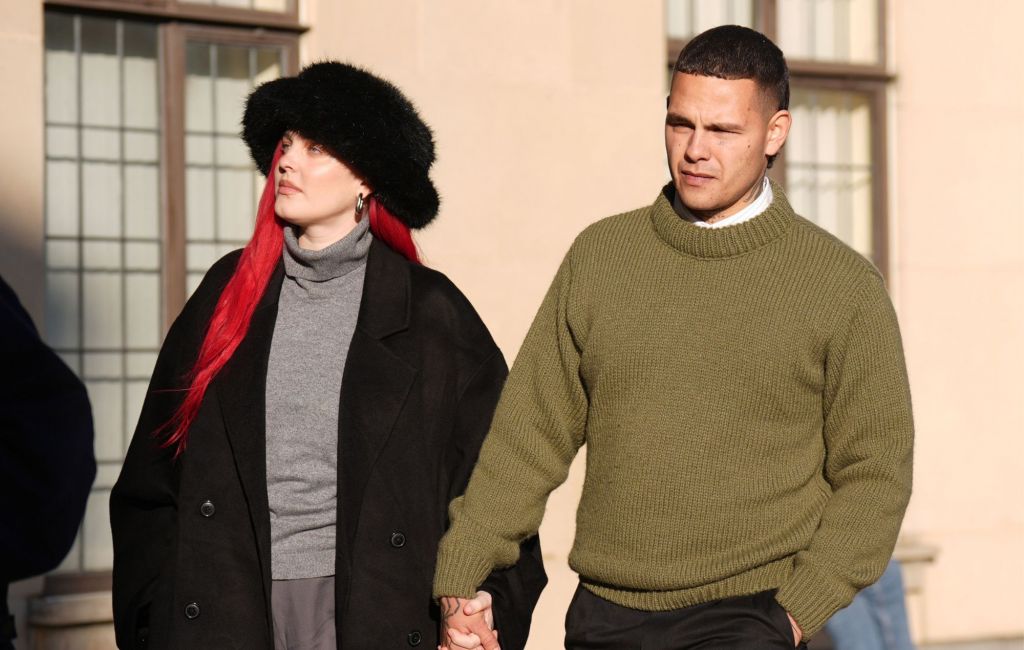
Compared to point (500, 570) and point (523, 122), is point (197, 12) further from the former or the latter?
point (500, 570)

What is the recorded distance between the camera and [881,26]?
8008mm

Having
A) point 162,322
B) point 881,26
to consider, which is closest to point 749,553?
point 162,322

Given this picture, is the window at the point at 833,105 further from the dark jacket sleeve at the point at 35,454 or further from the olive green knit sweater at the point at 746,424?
the dark jacket sleeve at the point at 35,454

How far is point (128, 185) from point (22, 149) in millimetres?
549

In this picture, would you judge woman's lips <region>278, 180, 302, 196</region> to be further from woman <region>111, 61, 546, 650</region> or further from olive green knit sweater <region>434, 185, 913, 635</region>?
olive green knit sweater <region>434, 185, 913, 635</region>

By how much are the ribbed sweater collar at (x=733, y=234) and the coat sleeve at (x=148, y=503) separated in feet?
3.96

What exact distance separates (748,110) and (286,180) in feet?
3.86

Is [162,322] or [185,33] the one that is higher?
[185,33]

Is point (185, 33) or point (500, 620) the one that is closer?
point (500, 620)

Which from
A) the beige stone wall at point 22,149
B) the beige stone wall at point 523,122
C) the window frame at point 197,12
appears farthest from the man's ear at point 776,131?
the window frame at point 197,12

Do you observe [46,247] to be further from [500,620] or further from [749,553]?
[749,553]

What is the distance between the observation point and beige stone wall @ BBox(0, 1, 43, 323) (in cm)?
605

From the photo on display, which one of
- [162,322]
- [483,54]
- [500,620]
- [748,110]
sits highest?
[483,54]

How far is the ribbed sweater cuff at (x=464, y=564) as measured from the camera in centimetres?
362
